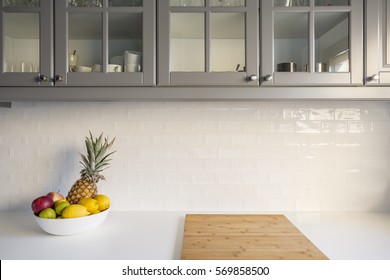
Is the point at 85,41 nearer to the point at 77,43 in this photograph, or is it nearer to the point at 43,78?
the point at 77,43

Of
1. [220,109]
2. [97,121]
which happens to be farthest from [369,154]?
[97,121]

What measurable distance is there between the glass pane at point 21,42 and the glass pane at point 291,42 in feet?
3.54

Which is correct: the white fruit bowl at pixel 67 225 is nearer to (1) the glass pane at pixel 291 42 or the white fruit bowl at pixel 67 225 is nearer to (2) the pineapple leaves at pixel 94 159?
(2) the pineapple leaves at pixel 94 159

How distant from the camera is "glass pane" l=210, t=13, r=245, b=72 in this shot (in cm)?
129

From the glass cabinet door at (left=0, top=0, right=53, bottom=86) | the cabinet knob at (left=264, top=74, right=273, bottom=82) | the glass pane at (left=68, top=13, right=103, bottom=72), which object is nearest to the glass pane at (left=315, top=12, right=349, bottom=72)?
the cabinet knob at (left=264, top=74, right=273, bottom=82)

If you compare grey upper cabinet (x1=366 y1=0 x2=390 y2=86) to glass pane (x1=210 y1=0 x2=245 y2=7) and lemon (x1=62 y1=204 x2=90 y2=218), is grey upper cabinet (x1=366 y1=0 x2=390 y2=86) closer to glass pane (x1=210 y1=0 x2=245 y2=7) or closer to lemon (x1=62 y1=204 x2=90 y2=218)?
glass pane (x1=210 y1=0 x2=245 y2=7)

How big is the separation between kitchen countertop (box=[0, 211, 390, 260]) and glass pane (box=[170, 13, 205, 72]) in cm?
75

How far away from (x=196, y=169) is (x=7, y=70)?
104 cm

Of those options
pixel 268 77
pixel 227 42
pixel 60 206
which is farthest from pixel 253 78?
pixel 60 206

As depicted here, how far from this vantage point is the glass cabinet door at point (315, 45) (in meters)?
1.29

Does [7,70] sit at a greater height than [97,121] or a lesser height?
greater

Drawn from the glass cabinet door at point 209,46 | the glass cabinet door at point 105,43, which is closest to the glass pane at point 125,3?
the glass cabinet door at point 105,43
